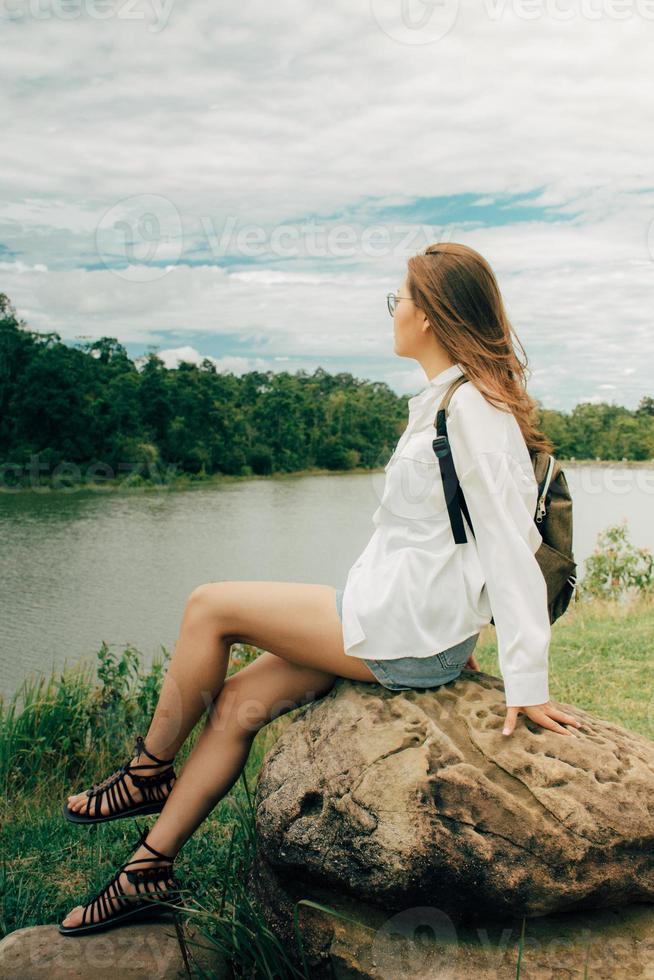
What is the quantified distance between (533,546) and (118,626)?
9382 millimetres

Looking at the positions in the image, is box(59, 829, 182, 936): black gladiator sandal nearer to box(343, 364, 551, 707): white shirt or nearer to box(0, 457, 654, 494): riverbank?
box(343, 364, 551, 707): white shirt

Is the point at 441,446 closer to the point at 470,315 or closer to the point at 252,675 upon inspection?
the point at 470,315

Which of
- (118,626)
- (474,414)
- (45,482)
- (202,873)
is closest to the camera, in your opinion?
(474,414)

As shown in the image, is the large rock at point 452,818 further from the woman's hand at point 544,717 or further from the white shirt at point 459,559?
the white shirt at point 459,559

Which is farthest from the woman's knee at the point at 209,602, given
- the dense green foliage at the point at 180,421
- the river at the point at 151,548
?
the dense green foliage at the point at 180,421

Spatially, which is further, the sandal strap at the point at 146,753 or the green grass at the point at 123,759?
the green grass at the point at 123,759

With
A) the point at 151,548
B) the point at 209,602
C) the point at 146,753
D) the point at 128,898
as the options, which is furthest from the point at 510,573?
the point at 151,548

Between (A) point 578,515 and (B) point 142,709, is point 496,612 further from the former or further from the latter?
(A) point 578,515

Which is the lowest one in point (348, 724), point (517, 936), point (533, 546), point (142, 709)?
point (142, 709)

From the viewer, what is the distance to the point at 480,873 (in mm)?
2158

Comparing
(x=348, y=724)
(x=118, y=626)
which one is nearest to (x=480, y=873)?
(x=348, y=724)

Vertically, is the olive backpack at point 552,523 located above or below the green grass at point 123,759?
above

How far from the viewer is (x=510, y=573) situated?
2.26m

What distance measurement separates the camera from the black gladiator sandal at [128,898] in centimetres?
258
